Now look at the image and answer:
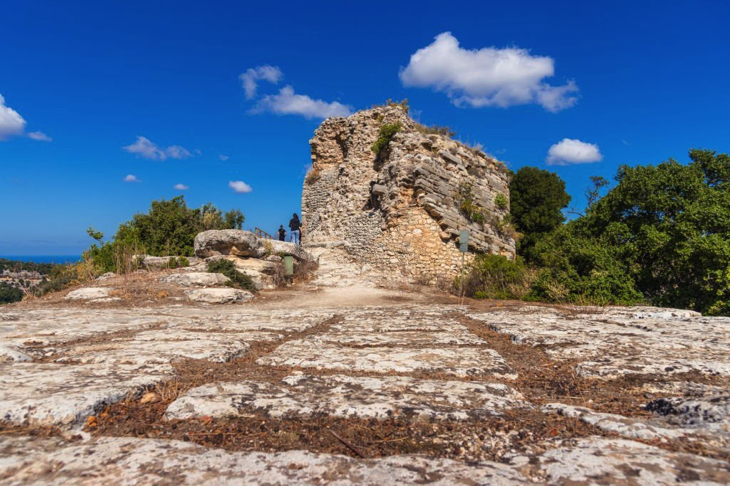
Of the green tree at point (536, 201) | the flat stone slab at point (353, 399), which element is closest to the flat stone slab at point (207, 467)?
the flat stone slab at point (353, 399)

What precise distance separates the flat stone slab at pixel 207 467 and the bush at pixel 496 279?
25.0 ft

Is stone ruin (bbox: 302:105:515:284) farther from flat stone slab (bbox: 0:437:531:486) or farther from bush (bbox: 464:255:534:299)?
flat stone slab (bbox: 0:437:531:486)

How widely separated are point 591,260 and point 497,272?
11.6 feet

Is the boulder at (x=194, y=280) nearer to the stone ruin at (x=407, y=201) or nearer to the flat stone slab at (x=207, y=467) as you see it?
the stone ruin at (x=407, y=201)

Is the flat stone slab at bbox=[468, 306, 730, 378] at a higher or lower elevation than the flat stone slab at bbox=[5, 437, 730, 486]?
higher

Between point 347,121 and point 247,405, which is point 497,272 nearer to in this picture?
point 247,405

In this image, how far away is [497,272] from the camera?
1034 centimetres

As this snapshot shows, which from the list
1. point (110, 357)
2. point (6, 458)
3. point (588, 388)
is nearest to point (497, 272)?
point (588, 388)

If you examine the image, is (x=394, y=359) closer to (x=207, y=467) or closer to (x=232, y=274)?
(x=207, y=467)

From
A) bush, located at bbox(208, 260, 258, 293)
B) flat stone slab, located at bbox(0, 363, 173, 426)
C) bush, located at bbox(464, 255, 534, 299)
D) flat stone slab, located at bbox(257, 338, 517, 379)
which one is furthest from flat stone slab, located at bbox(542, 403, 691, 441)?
bush, located at bbox(208, 260, 258, 293)

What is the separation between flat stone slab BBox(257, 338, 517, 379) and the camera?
188 cm

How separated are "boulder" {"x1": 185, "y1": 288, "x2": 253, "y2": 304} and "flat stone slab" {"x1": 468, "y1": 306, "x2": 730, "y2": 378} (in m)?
4.58

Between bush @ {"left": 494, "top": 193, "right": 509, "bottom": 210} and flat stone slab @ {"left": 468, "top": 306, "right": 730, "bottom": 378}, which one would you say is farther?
bush @ {"left": 494, "top": 193, "right": 509, "bottom": 210}

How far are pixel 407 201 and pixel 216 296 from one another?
25.1 feet
